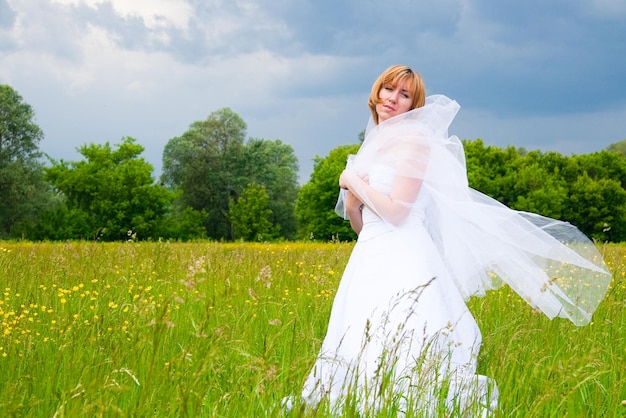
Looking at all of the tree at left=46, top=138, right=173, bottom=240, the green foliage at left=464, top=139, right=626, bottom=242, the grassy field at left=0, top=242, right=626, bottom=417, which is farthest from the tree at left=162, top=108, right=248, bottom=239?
the grassy field at left=0, top=242, right=626, bottom=417

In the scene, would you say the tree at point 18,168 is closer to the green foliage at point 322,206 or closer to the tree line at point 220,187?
the tree line at point 220,187

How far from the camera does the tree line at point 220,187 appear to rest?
4084cm

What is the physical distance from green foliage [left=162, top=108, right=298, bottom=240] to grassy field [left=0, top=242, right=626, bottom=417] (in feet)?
143

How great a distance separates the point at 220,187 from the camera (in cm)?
5303

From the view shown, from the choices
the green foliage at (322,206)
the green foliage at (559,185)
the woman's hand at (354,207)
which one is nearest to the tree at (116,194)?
the green foliage at (322,206)

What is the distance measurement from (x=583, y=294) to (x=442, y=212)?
47.1 inches

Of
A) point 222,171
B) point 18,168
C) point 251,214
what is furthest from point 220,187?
point 18,168

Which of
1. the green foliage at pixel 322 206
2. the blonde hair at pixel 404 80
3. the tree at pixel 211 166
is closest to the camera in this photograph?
the blonde hair at pixel 404 80

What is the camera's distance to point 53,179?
159 feet

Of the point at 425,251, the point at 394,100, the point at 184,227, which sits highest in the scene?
the point at 184,227

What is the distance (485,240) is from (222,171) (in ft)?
162

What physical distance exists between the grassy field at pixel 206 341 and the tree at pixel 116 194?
38.4m

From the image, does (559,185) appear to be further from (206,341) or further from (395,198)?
(206,341)

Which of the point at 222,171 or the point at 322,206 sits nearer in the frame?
the point at 322,206
